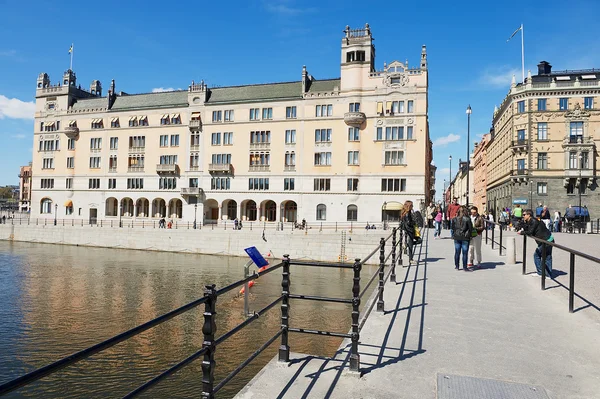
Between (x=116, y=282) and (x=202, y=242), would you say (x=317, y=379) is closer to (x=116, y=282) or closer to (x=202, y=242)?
(x=116, y=282)

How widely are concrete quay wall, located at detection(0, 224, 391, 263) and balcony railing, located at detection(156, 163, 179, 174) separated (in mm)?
16822

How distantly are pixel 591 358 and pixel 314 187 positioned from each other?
156ft

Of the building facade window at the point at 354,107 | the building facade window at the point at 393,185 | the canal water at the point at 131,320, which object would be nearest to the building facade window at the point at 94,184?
the canal water at the point at 131,320

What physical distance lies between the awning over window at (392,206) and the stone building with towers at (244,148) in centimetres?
20

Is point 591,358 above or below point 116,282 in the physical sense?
above

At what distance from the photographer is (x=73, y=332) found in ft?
46.3

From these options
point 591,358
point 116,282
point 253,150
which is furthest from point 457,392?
point 253,150

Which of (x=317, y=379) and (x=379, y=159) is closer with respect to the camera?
(x=317, y=379)

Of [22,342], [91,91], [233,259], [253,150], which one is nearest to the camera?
[22,342]

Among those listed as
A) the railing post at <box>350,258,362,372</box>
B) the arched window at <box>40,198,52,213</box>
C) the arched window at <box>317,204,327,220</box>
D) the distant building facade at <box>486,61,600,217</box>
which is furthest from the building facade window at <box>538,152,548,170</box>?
the arched window at <box>40,198,52,213</box>

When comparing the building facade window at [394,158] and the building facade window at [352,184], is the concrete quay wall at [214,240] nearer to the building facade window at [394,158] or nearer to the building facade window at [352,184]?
the building facade window at [352,184]

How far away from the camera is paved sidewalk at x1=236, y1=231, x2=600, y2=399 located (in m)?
4.65

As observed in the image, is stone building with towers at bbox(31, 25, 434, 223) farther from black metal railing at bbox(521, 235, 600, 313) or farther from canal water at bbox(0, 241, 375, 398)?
black metal railing at bbox(521, 235, 600, 313)

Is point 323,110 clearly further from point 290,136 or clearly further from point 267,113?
point 267,113
